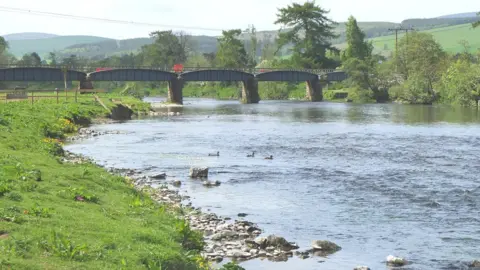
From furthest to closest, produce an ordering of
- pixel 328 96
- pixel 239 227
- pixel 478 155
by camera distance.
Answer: pixel 328 96
pixel 478 155
pixel 239 227

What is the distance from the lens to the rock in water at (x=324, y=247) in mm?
24797

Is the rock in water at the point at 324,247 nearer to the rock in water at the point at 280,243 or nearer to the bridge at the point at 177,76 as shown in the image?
the rock in water at the point at 280,243

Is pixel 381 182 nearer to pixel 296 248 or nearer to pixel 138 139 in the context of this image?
pixel 296 248

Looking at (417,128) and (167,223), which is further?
(417,128)

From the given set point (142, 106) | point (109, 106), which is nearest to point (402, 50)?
Answer: point (142, 106)

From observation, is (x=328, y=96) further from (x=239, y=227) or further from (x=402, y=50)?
(x=239, y=227)

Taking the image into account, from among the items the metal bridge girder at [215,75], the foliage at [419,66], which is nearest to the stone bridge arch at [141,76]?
the metal bridge girder at [215,75]

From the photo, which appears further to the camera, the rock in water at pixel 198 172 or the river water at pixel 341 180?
the rock in water at pixel 198 172

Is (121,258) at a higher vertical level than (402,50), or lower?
lower

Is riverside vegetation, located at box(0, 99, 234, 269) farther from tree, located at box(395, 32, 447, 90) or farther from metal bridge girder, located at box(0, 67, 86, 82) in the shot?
tree, located at box(395, 32, 447, 90)

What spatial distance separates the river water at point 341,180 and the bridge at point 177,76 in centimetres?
6901

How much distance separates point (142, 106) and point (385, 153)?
2738 inches

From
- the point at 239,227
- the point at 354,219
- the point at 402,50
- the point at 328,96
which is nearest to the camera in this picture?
the point at 239,227

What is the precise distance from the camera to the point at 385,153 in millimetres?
54656
